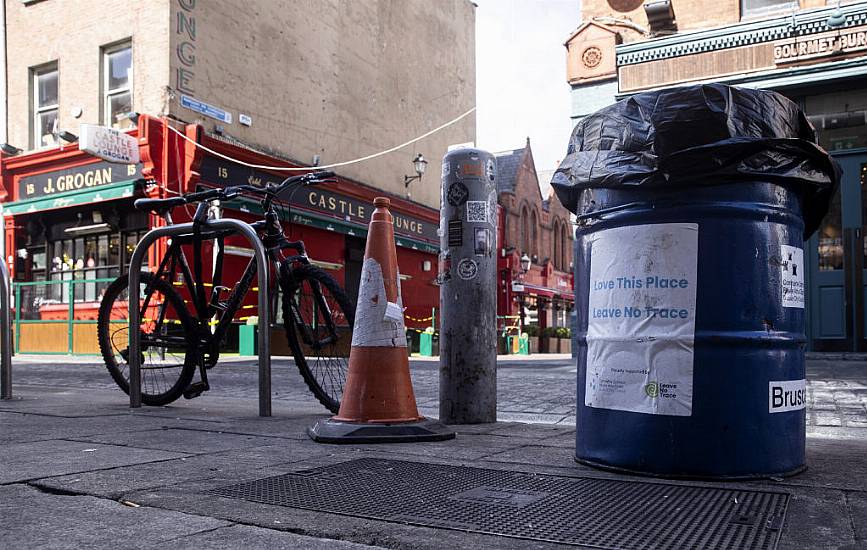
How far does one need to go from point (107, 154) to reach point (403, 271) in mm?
11162

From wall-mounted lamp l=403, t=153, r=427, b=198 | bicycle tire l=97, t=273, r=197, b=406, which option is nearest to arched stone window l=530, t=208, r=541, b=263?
wall-mounted lamp l=403, t=153, r=427, b=198

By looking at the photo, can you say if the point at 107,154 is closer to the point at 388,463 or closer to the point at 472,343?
the point at 472,343

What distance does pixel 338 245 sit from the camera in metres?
21.7

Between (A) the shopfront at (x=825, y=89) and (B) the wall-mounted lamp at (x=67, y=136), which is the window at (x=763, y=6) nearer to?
(A) the shopfront at (x=825, y=89)

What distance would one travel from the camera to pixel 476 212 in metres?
4.86

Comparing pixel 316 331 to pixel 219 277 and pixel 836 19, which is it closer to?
pixel 219 277

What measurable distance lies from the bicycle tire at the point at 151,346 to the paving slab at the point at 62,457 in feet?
4.80

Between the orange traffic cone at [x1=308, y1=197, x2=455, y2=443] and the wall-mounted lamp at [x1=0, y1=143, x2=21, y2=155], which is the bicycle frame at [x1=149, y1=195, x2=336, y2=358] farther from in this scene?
the wall-mounted lamp at [x1=0, y1=143, x2=21, y2=155]

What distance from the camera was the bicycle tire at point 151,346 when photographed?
5410 millimetres

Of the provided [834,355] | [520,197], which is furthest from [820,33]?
[520,197]

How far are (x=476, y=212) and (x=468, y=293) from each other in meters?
0.50

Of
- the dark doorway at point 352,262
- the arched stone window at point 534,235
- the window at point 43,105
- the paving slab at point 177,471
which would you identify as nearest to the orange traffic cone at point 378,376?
the paving slab at point 177,471

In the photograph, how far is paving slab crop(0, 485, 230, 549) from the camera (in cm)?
210

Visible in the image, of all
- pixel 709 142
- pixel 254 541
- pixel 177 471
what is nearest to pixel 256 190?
pixel 177 471
